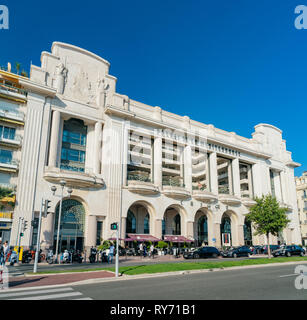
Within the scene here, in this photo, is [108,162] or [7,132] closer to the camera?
[7,132]

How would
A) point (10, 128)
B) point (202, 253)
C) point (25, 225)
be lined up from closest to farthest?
point (25, 225)
point (202, 253)
point (10, 128)

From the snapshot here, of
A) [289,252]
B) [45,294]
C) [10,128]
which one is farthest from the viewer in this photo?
[10,128]

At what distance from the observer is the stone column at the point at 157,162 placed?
43531 mm

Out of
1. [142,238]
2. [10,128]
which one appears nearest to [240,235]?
[142,238]

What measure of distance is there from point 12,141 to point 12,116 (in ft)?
10.2

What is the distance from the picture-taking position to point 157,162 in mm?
44344

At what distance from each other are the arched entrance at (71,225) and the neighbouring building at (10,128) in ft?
19.3

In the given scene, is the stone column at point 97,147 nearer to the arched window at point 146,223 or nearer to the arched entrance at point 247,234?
the arched window at point 146,223

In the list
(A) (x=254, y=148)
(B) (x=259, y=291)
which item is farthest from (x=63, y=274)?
(A) (x=254, y=148)

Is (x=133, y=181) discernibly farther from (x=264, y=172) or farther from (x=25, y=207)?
(x=264, y=172)

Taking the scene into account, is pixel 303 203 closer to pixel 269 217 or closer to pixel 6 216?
pixel 269 217

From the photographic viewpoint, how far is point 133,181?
39.8m

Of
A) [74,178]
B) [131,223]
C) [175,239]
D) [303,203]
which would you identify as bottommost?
[175,239]

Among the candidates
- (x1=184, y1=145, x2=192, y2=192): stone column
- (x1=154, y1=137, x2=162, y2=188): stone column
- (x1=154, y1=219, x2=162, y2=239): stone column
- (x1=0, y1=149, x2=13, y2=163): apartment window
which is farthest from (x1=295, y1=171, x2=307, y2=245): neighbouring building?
(x1=0, y1=149, x2=13, y2=163): apartment window
